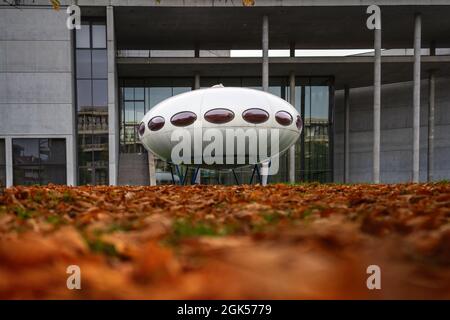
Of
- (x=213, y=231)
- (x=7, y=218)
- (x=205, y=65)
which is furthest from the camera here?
(x=205, y=65)

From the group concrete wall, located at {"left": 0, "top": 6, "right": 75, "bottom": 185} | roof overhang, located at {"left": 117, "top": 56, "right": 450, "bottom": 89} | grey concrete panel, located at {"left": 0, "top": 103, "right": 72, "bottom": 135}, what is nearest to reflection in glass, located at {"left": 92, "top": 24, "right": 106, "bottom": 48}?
concrete wall, located at {"left": 0, "top": 6, "right": 75, "bottom": 185}

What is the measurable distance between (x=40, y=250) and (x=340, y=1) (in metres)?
21.8

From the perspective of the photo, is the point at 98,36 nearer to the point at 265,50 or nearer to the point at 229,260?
the point at 265,50

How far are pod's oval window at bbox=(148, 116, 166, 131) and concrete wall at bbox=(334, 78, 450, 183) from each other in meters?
25.5

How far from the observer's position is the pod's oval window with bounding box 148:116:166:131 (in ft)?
26.2

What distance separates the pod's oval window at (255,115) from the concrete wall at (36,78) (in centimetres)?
1530

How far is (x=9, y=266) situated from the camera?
43.9 inches

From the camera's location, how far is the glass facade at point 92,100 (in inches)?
788

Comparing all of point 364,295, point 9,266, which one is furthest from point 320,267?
point 9,266

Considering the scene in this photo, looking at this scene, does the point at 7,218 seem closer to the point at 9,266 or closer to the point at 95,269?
the point at 9,266

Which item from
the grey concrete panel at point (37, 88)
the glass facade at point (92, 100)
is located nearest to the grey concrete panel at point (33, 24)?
the glass facade at point (92, 100)

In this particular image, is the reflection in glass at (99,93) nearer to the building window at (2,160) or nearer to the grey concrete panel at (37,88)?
the grey concrete panel at (37,88)

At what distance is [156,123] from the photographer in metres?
8.09

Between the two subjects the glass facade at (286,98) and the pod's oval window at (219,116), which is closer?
the pod's oval window at (219,116)
